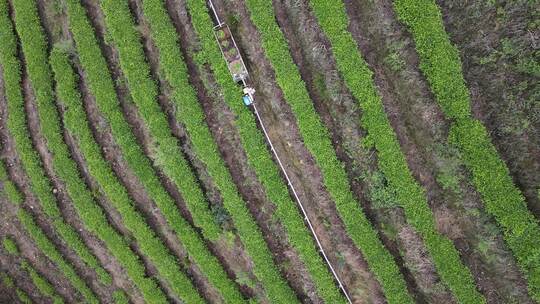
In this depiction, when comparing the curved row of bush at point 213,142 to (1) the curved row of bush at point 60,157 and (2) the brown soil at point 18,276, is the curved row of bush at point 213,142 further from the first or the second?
(2) the brown soil at point 18,276

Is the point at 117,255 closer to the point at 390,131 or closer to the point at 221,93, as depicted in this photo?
the point at 221,93

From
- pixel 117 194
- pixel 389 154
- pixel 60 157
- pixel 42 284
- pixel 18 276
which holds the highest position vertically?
pixel 60 157

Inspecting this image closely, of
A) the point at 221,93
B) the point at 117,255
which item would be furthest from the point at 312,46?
the point at 117,255

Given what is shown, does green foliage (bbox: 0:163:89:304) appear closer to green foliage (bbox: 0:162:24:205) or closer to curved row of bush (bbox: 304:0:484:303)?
green foliage (bbox: 0:162:24:205)

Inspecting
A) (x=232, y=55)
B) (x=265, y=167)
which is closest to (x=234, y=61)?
(x=232, y=55)

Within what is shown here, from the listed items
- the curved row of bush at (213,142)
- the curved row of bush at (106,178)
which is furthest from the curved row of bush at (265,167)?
the curved row of bush at (106,178)

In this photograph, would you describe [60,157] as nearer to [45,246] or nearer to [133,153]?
[133,153]
